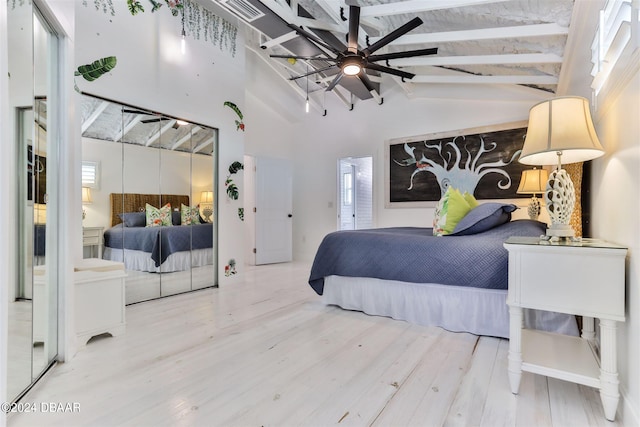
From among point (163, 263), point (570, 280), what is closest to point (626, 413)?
point (570, 280)

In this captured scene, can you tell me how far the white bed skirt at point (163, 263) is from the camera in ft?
9.93

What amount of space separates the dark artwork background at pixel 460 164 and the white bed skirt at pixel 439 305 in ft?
8.54

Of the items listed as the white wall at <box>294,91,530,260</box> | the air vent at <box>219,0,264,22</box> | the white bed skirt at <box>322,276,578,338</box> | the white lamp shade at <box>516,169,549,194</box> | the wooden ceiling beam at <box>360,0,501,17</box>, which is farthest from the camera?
the white wall at <box>294,91,530,260</box>

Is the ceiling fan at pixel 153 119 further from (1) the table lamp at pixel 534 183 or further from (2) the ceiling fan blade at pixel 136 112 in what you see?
(1) the table lamp at pixel 534 183

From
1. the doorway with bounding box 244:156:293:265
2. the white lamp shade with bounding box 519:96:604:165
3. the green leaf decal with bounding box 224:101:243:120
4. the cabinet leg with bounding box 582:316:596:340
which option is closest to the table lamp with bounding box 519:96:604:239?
the white lamp shade with bounding box 519:96:604:165

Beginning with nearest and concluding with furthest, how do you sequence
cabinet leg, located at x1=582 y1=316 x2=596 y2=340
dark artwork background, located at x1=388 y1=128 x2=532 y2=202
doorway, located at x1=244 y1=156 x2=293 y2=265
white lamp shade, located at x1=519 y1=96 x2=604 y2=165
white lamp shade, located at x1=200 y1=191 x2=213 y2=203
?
white lamp shade, located at x1=519 y1=96 x2=604 y2=165 < cabinet leg, located at x1=582 y1=316 x2=596 y2=340 < white lamp shade, located at x1=200 y1=191 x2=213 y2=203 < dark artwork background, located at x1=388 y1=128 x2=532 y2=202 < doorway, located at x1=244 y1=156 x2=293 y2=265

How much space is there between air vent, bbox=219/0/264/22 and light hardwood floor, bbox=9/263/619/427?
2.85 metres

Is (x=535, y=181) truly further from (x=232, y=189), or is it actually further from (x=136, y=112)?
(x=136, y=112)

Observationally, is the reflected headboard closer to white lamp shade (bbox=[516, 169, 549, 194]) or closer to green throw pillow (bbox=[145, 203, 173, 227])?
green throw pillow (bbox=[145, 203, 173, 227])

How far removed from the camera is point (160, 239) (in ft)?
11.2

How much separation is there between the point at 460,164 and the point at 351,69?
2.50 meters

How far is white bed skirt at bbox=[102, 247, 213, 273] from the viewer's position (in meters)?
3.03

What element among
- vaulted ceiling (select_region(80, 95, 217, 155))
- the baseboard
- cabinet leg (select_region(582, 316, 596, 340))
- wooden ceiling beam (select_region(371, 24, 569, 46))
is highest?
wooden ceiling beam (select_region(371, 24, 569, 46))

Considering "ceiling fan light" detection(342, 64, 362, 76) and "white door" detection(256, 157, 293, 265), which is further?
"white door" detection(256, 157, 293, 265)
